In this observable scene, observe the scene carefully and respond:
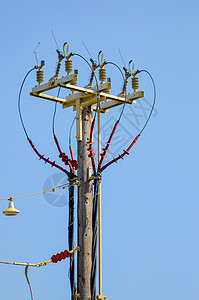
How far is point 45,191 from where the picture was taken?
17.9 m

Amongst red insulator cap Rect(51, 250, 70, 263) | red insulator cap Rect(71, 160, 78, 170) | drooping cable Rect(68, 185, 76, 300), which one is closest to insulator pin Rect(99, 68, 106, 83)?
red insulator cap Rect(71, 160, 78, 170)

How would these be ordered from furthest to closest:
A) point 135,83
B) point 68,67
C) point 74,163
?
point 135,83 → point 74,163 → point 68,67

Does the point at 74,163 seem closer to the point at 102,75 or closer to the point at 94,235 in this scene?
the point at 94,235

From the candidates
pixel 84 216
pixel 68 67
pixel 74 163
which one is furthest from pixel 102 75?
pixel 84 216

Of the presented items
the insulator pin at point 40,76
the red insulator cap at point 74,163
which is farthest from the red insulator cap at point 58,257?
the insulator pin at point 40,76

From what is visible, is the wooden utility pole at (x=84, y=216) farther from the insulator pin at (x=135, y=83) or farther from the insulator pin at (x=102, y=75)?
the insulator pin at (x=135, y=83)

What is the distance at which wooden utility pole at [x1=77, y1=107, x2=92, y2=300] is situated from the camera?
664 inches

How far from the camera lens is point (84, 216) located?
17.1 m

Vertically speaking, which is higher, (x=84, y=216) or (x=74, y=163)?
(x=74, y=163)

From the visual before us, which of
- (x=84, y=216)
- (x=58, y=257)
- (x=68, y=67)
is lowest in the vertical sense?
(x=58, y=257)

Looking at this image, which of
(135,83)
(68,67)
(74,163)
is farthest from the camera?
(135,83)

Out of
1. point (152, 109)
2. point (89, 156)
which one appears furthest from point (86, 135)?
point (152, 109)

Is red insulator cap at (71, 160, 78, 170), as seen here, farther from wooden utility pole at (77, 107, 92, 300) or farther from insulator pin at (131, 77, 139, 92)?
insulator pin at (131, 77, 139, 92)

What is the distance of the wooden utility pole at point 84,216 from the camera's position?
16.9m
